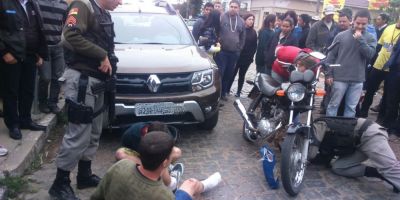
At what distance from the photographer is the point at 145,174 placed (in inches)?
81.4

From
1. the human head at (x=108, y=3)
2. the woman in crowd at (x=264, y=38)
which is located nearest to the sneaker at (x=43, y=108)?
the human head at (x=108, y=3)

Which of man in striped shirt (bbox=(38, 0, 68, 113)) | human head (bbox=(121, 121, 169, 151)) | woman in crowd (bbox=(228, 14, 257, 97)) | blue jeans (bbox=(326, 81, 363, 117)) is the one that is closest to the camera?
human head (bbox=(121, 121, 169, 151))

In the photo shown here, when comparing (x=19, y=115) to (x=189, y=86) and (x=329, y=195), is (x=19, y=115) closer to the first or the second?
(x=189, y=86)

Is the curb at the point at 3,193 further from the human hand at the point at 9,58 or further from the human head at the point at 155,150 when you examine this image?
the human head at the point at 155,150

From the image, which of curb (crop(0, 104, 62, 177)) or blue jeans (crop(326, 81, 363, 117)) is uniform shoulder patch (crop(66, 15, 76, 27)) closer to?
curb (crop(0, 104, 62, 177))

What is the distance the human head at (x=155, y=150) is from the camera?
1.98 m

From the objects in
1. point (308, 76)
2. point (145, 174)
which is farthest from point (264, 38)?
point (145, 174)

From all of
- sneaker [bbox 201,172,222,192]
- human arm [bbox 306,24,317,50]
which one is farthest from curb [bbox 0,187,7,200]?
human arm [bbox 306,24,317,50]

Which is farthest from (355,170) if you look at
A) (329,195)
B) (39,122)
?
(39,122)

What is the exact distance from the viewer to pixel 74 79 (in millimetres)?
3176

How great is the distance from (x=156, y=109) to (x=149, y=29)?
5.37 ft

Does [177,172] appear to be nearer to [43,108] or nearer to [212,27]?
[43,108]

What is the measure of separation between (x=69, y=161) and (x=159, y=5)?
4346mm

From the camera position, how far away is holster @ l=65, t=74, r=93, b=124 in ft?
10.3
